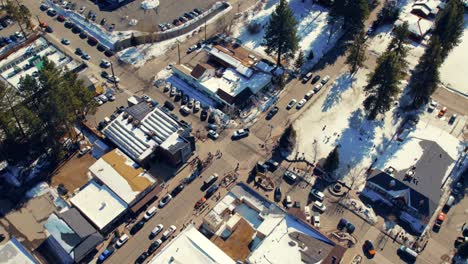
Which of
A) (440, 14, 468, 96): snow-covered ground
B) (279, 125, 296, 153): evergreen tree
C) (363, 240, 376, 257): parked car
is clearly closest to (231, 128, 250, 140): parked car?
(279, 125, 296, 153): evergreen tree

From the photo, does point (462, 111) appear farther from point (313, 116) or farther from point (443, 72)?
point (313, 116)

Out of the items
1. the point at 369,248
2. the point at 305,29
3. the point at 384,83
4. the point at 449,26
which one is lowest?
the point at 369,248

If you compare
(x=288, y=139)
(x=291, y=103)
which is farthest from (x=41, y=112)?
(x=291, y=103)

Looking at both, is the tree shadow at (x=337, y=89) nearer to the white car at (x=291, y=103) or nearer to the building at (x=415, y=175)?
the white car at (x=291, y=103)

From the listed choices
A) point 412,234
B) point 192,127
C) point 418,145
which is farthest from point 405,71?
point 192,127

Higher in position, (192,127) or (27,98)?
(192,127)

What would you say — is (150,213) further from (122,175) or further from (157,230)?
(122,175)

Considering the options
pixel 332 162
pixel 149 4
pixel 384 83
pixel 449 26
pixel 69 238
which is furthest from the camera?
pixel 149 4
